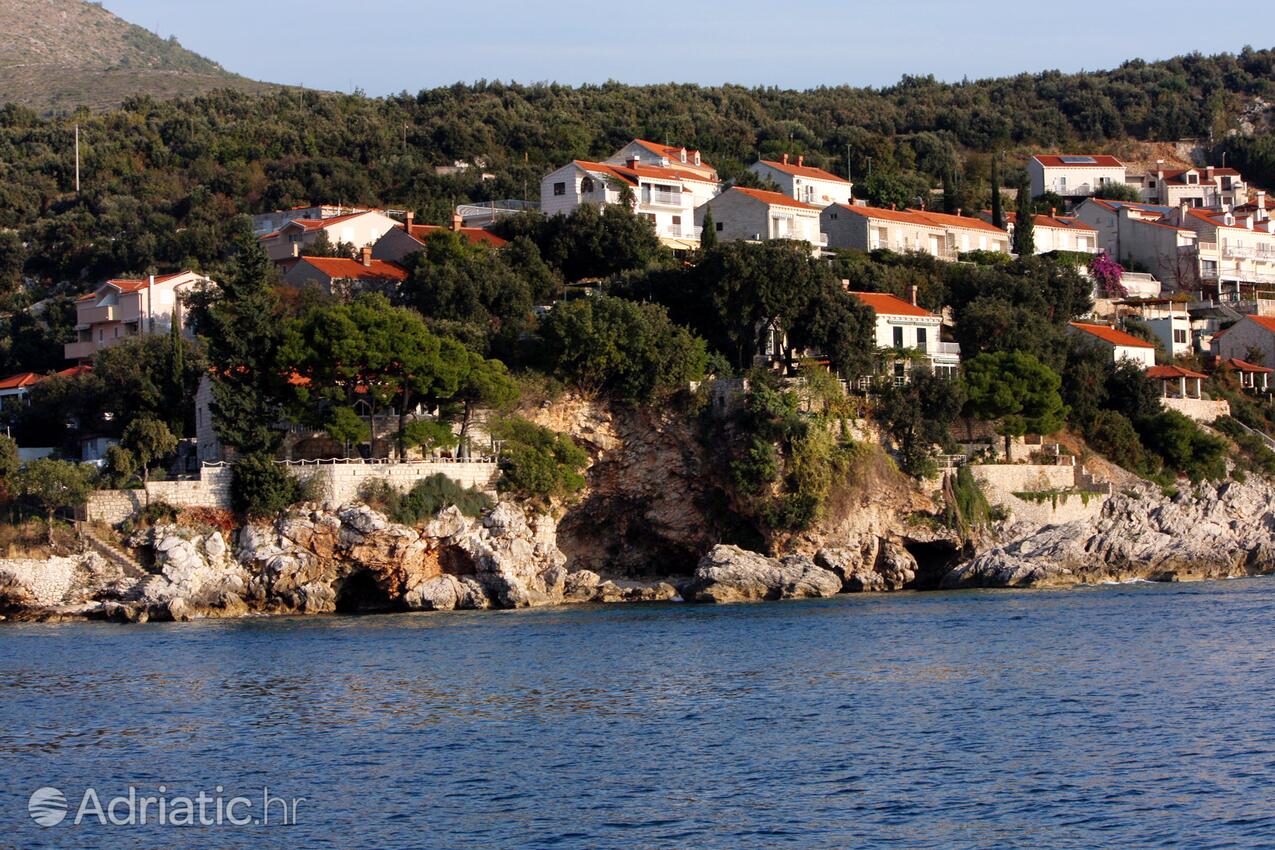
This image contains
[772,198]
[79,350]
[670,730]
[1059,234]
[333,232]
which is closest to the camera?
[670,730]

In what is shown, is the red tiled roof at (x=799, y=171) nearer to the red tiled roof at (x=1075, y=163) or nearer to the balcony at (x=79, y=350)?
the red tiled roof at (x=1075, y=163)

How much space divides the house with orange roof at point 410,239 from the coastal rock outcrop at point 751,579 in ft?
67.4

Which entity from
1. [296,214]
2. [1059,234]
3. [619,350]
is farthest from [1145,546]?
[296,214]

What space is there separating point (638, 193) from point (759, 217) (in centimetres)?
511

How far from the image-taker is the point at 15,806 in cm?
2205

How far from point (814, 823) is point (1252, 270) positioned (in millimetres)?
70733

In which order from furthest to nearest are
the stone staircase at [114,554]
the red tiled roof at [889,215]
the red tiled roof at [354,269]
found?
the red tiled roof at [889,215] < the red tiled roof at [354,269] < the stone staircase at [114,554]

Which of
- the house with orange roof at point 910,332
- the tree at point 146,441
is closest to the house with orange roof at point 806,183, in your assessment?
the house with orange roof at point 910,332

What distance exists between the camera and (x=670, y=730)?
88.3 ft

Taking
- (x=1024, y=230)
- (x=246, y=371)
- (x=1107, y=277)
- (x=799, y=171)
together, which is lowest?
(x=246, y=371)

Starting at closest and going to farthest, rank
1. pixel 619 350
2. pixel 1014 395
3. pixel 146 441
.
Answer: pixel 146 441 < pixel 619 350 < pixel 1014 395

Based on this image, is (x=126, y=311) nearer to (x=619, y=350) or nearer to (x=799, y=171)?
(x=619, y=350)

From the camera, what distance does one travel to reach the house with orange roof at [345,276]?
2361 inches

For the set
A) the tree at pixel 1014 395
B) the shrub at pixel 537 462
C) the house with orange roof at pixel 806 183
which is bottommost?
the shrub at pixel 537 462
